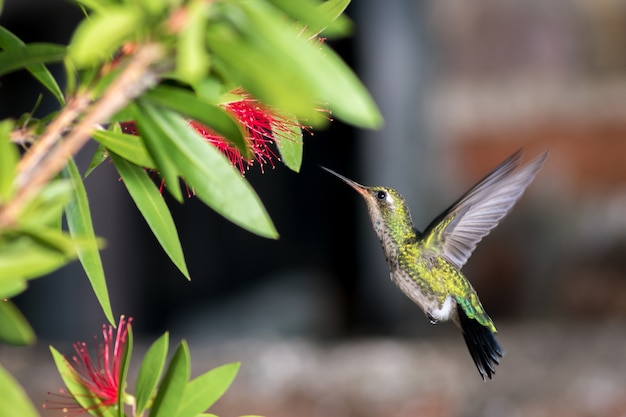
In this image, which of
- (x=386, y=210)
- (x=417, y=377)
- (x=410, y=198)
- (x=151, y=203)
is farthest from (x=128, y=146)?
(x=410, y=198)

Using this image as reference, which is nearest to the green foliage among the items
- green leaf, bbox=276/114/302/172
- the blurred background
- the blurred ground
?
green leaf, bbox=276/114/302/172

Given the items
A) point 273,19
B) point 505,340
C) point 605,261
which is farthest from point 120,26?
point 605,261

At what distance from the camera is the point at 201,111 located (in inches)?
15.7

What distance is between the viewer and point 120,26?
323 millimetres

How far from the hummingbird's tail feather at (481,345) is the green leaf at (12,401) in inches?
20.0

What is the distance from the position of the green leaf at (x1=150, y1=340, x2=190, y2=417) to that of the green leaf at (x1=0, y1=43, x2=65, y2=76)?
6.2 inches

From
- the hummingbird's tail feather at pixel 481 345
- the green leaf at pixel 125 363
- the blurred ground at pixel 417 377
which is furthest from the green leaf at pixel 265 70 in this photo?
the blurred ground at pixel 417 377

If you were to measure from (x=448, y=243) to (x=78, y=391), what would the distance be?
0.45m

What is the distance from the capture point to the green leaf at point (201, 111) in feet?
1.28

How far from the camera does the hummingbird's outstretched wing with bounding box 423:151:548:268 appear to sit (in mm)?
865

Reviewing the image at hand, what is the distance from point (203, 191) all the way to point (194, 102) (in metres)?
0.04

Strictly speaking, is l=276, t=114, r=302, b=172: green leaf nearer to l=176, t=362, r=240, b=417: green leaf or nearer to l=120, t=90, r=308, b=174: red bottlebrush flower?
l=120, t=90, r=308, b=174: red bottlebrush flower

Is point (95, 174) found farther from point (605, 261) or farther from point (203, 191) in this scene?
point (203, 191)

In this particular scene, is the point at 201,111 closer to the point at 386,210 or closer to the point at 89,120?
the point at 89,120
